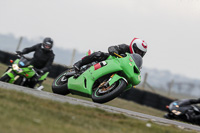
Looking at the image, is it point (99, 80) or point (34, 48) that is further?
point (34, 48)

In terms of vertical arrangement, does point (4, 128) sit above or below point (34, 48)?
below

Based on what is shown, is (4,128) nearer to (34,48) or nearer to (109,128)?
(109,128)

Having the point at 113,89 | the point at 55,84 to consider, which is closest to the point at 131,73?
the point at 113,89

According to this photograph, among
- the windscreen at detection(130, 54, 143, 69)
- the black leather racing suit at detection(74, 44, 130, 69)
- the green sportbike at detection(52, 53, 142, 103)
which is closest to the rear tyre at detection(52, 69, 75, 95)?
the green sportbike at detection(52, 53, 142, 103)

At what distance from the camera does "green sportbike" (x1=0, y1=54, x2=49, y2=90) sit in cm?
807

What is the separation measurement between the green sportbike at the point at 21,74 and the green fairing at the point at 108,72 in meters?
1.85

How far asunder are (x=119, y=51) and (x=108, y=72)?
3.23 feet

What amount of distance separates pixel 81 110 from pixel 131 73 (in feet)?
8.33

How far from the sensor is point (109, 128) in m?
3.62

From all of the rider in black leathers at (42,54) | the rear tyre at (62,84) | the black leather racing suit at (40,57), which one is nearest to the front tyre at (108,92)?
the rear tyre at (62,84)

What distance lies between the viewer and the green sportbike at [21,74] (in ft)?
26.5

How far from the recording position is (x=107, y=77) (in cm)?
682

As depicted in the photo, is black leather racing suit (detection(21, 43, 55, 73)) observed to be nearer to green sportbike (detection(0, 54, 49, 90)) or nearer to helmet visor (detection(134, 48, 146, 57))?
green sportbike (detection(0, 54, 49, 90))

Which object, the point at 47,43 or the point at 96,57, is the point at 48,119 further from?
the point at 47,43
